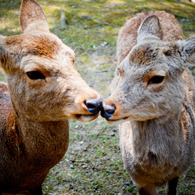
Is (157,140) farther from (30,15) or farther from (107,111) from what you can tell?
(30,15)

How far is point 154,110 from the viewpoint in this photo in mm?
2773

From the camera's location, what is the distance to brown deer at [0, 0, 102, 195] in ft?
8.47

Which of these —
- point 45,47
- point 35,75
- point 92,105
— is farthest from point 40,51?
point 92,105

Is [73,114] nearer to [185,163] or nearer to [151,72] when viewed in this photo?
[151,72]

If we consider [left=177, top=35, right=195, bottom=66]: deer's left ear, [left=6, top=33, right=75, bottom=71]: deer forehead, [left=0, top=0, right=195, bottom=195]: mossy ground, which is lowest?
[left=0, top=0, right=195, bottom=195]: mossy ground

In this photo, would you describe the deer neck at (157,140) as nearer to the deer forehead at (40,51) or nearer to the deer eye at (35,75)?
the deer forehead at (40,51)

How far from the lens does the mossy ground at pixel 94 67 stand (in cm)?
440

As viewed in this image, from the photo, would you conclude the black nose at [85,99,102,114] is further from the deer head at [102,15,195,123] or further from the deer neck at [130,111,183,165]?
the deer neck at [130,111,183,165]

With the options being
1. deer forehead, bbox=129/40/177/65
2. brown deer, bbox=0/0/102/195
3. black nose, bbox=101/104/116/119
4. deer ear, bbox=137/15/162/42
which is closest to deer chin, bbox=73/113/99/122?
brown deer, bbox=0/0/102/195

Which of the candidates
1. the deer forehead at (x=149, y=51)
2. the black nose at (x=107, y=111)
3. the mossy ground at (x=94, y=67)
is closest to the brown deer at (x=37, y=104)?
the black nose at (x=107, y=111)

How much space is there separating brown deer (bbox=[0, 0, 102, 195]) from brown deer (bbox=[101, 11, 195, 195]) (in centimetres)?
39

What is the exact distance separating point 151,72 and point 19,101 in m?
1.46

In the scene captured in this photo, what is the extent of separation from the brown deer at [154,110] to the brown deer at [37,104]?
386 millimetres

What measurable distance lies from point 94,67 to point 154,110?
15.1 ft
